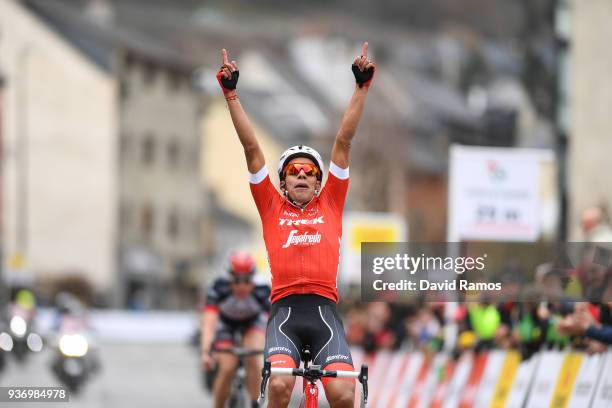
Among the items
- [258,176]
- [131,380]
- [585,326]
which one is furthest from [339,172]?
[131,380]

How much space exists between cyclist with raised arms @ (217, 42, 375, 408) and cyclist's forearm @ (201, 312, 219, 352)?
461cm

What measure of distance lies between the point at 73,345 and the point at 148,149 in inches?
2570

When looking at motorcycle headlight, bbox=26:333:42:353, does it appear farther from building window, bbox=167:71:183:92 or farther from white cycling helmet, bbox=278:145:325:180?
building window, bbox=167:71:183:92

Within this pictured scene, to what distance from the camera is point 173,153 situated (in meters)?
92.6

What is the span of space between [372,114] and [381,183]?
554 cm

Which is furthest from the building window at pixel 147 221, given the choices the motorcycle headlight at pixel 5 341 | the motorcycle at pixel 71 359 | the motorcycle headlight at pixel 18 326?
the motorcycle at pixel 71 359

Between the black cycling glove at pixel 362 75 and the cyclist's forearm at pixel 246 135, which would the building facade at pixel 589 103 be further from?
the cyclist's forearm at pixel 246 135

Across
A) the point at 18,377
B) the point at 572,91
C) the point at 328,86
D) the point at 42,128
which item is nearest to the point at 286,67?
the point at 328,86

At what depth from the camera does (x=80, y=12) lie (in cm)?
9381

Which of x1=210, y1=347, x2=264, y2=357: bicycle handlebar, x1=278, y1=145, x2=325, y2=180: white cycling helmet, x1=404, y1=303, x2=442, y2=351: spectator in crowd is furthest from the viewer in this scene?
x1=404, y1=303, x2=442, y2=351: spectator in crowd

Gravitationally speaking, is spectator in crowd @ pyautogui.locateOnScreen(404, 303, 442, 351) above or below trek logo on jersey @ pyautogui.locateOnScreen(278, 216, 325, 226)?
above

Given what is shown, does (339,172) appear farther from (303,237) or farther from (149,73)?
(149,73)

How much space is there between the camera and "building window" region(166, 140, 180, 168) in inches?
3632

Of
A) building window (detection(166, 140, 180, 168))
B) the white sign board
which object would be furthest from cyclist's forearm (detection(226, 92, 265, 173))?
building window (detection(166, 140, 180, 168))
